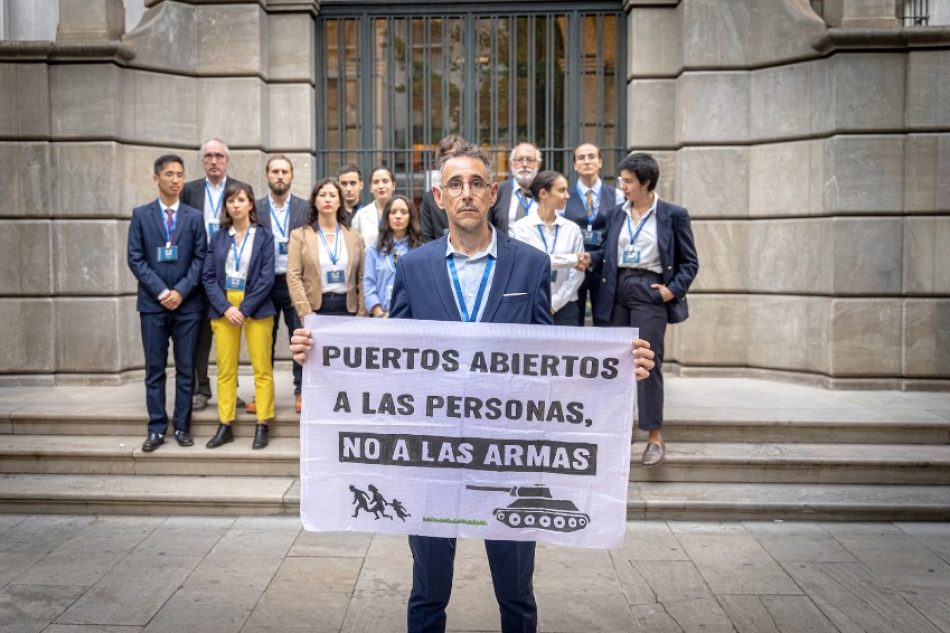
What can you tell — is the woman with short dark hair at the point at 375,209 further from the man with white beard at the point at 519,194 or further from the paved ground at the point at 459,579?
the paved ground at the point at 459,579

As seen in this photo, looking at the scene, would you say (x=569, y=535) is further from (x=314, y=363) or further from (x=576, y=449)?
(x=314, y=363)

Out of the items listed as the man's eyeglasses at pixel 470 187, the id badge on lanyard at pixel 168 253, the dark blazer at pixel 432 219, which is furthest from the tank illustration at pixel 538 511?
the dark blazer at pixel 432 219

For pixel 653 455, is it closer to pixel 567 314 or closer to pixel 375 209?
pixel 567 314

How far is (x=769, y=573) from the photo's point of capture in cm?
595

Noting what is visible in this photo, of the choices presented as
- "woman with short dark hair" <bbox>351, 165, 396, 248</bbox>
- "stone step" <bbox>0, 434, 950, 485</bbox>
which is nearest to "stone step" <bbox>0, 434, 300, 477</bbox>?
"stone step" <bbox>0, 434, 950, 485</bbox>

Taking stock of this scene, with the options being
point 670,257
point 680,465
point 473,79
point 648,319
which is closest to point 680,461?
point 680,465

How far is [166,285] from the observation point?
7984 millimetres

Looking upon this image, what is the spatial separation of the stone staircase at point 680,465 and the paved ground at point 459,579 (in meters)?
0.14

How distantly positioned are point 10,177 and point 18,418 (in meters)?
2.89

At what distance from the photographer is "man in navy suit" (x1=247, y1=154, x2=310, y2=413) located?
831cm

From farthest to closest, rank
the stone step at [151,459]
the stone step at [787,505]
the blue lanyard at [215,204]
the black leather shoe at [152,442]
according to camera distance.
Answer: the blue lanyard at [215,204] < the black leather shoe at [152,442] < the stone step at [151,459] < the stone step at [787,505]

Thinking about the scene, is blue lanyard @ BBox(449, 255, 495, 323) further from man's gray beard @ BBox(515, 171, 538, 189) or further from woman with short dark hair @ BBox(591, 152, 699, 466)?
man's gray beard @ BBox(515, 171, 538, 189)

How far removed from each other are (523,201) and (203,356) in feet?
10.2

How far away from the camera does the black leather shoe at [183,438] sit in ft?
25.8
